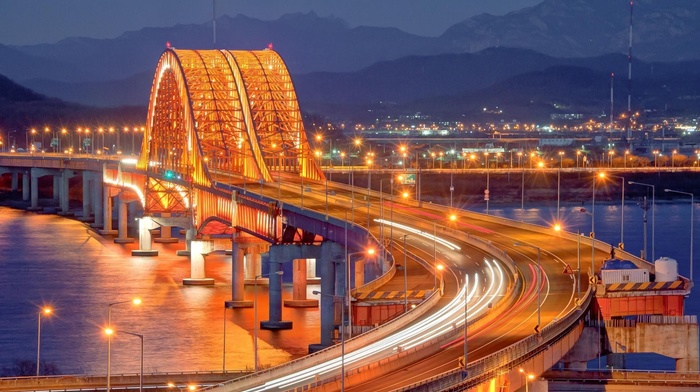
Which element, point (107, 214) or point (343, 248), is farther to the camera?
point (107, 214)

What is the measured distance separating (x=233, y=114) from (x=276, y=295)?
52.3 metres

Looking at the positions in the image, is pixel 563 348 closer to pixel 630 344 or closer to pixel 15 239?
pixel 630 344

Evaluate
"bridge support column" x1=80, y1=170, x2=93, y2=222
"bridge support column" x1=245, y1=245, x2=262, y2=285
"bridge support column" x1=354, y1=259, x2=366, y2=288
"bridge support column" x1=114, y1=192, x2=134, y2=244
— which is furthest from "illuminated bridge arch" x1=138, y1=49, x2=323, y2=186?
"bridge support column" x1=80, y1=170, x2=93, y2=222

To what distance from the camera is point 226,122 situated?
135125 mm

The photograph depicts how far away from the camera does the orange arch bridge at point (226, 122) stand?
134 m

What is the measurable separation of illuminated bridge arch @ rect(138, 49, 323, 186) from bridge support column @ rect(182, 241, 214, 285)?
17732 millimetres

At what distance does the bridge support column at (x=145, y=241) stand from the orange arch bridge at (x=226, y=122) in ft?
14.1

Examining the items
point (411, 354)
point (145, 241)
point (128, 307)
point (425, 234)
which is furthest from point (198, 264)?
point (411, 354)

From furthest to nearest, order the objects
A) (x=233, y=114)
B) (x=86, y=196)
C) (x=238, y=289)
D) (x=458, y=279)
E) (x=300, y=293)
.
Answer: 1. (x=86, y=196)
2. (x=233, y=114)
3. (x=238, y=289)
4. (x=300, y=293)
5. (x=458, y=279)

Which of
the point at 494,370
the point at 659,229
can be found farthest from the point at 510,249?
the point at 659,229

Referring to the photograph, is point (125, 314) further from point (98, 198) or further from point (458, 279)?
point (98, 198)

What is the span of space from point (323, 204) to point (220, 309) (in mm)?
11105

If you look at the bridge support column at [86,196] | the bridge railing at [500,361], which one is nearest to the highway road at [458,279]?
the bridge railing at [500,361]

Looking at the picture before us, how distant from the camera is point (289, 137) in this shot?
14025 cm
